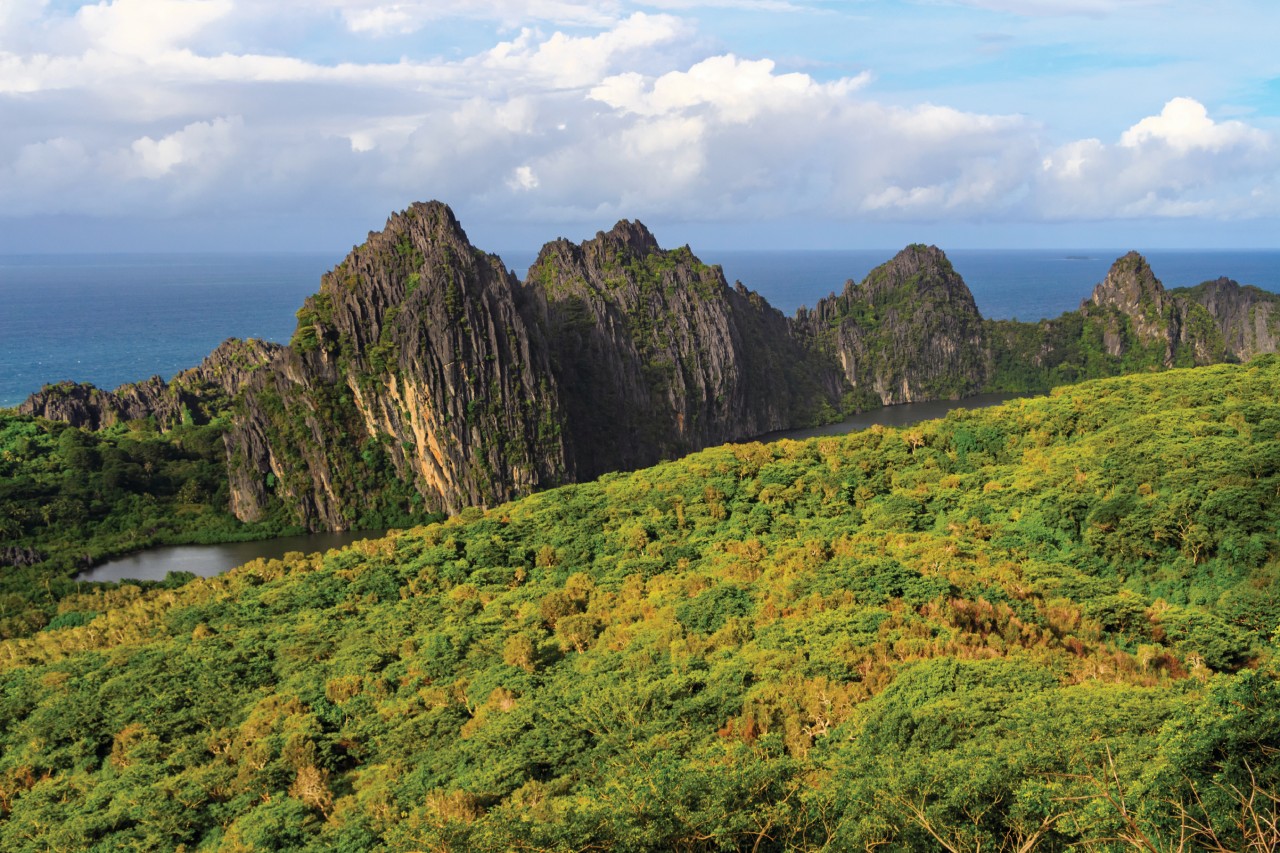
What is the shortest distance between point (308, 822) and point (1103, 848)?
65.4 ft

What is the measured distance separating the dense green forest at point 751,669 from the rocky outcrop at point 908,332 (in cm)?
10311

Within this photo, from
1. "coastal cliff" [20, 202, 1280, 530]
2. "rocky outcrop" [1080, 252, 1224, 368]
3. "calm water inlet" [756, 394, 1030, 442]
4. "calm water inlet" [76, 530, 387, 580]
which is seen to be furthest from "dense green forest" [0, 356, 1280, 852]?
"rocky outcrop" [1080, 252, 1224, 368]

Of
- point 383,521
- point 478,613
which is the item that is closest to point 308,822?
point 478,613

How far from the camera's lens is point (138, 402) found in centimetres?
11875

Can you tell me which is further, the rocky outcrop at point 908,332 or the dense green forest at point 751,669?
the rocky outcrop at point 908,332

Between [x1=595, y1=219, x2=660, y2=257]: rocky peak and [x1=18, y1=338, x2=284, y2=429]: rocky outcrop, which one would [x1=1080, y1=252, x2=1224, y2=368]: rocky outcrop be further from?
[x1=18, y1=338, x2=284, y2=429]: rocky outcrop

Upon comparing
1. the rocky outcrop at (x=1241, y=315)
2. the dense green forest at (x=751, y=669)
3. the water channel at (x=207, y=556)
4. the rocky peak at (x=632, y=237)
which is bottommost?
the water channel at (x=207, y=556)

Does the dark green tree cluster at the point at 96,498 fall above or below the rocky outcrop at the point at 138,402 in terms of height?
below

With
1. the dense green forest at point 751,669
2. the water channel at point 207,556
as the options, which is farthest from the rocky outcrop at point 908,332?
the dense green forest at point 751,669

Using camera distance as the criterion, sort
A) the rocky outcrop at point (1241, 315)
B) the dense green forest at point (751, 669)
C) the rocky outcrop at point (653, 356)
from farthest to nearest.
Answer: the rocky outcrop at point (1241, 315)
the rocky outcrop at point (653, 356)
the dense green forest at point (751, 669)

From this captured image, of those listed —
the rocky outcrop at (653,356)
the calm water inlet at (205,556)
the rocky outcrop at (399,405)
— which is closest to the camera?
the calm water inlet at (205,556)

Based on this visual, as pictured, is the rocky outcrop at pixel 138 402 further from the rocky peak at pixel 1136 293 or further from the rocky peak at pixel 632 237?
the rocky peak at pixel 1136 293

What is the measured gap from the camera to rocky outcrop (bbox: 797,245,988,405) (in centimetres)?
15700

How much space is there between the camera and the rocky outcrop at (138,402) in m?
113
